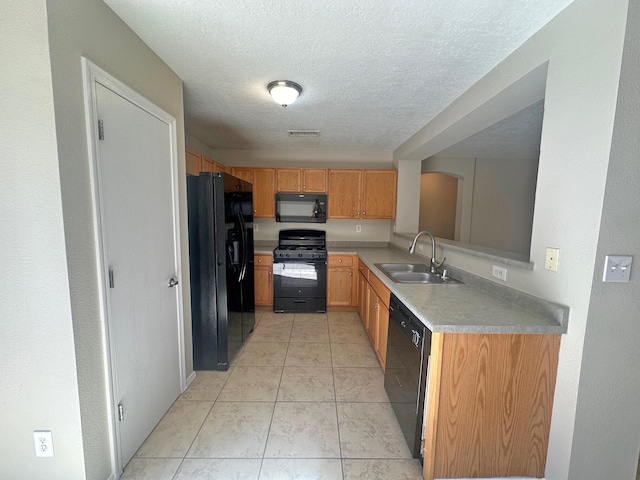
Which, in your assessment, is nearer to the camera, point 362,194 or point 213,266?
point 213,266

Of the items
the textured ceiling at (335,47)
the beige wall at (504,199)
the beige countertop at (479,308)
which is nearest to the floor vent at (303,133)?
the textured ceiling at (335,47)

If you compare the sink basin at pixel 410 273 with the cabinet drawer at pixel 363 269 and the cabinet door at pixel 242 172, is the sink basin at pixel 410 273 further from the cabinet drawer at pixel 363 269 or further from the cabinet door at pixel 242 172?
the cabinet door at pixel 242 172

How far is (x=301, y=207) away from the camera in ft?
13.0

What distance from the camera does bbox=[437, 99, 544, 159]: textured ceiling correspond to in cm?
Result: 253

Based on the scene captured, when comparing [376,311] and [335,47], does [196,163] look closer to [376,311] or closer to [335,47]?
[335,47]

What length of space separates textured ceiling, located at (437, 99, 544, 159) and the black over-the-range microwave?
201 cm

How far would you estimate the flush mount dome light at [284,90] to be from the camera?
1.90 metres

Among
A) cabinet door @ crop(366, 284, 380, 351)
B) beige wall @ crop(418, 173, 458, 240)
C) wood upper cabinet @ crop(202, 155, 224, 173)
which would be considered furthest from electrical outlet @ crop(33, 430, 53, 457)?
beige wall @ crop(418, 173, 458, 240)

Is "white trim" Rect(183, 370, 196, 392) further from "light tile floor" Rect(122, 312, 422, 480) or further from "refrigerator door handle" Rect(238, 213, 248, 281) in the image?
"refrigerator door handle" Rect(238, 213, 248, 281)

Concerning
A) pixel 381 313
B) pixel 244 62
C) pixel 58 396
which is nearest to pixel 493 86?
pixel 244 62

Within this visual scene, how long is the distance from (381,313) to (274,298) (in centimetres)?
183

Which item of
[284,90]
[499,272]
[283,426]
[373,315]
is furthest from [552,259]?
[284,90]

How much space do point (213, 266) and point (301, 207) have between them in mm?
1984

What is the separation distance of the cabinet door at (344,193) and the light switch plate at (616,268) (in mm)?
2895
